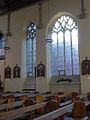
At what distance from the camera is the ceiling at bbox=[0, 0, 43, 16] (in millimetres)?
16256

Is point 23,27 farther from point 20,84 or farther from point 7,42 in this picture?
point 20,84

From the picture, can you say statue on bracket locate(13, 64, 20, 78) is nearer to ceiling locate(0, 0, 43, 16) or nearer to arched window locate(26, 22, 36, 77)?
arched window locate(26, 22, 36, 77)

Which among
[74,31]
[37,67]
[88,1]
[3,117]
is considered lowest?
[3,117]

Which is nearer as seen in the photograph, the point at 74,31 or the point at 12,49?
the point at 74,31

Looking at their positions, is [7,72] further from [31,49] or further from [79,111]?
[79,111]

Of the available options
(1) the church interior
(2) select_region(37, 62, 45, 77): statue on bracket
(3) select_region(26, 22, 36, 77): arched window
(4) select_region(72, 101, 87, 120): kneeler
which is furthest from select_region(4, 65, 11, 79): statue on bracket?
(4) select_region(72, 101, 87, 120): kneeler

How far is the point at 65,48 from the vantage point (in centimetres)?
1495

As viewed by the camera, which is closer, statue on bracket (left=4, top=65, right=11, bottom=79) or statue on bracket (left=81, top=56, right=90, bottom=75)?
statue on bracket (left=81, top=56, right=90, bottom=75)

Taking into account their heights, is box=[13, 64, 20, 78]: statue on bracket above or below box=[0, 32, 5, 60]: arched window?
below

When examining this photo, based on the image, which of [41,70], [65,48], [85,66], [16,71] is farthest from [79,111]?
[16,71]

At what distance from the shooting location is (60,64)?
15023 millimetres

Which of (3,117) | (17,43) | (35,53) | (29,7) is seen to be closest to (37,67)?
(35,53)

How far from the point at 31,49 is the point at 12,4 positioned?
3.99 m

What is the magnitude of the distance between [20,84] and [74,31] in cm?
554
